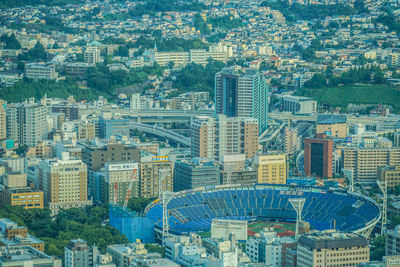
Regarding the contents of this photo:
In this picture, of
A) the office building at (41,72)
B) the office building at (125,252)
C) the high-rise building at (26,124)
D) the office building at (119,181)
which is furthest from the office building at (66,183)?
the office building at (41,72)

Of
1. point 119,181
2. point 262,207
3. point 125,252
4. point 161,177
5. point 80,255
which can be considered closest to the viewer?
point 80,255

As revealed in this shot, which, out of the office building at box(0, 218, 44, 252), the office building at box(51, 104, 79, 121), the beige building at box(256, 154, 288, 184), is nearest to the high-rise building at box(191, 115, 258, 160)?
the beige building at box(256, 154, 288, 184)

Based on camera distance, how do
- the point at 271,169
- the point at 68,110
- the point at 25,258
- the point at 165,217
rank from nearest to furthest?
the point at 25,258
the point at 165,217
the point at 271,169
the point at 68,110

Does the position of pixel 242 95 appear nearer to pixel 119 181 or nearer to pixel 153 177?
pixel 153 177

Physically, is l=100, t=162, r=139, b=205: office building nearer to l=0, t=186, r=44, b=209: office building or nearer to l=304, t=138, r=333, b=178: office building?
l=0, t=186, r=44, b=209: office building

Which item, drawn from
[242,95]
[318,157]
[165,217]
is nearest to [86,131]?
[242,95]

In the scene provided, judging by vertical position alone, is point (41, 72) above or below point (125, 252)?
above

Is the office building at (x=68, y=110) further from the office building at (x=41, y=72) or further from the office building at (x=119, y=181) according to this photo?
the office building at (x=119, y=181)
